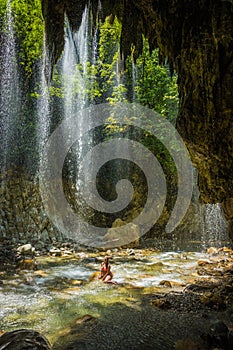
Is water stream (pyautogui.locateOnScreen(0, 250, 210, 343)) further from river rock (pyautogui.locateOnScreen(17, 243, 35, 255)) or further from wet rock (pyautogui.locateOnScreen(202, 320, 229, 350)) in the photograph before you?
wet rock (pyautogui.locateOnScreen(202, 320, 229, 350))

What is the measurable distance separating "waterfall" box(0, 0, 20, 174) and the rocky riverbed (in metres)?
8.04

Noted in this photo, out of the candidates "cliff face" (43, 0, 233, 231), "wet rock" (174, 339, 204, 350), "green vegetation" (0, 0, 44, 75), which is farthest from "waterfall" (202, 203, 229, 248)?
"green vegetation" (0, 0, 44, 75)

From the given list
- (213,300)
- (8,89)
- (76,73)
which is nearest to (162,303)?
(213,300)

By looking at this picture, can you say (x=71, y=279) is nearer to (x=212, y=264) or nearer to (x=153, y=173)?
(x=212, y=264)

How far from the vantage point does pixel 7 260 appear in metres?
10.4

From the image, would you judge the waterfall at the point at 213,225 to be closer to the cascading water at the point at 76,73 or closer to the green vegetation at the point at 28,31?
the cascading water at the point at 76,73

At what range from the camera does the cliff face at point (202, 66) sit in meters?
5.29

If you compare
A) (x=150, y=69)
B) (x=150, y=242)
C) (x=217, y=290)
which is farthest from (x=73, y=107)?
(x=217, y=290)

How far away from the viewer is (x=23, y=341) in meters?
3.40

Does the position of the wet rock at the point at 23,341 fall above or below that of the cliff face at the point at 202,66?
below

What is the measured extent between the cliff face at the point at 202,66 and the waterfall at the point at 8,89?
9.45 m

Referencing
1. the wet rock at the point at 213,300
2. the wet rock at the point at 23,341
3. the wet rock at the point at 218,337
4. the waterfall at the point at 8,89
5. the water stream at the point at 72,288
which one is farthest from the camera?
the waterfall at the point at 8,89

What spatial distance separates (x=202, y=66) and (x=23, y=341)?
18.4 ft

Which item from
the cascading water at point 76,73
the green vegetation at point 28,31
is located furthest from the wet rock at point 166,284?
the green vegetation at point 28,31
